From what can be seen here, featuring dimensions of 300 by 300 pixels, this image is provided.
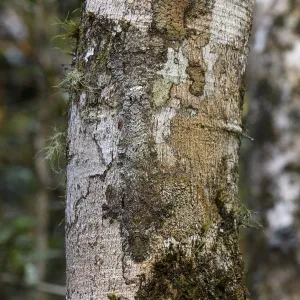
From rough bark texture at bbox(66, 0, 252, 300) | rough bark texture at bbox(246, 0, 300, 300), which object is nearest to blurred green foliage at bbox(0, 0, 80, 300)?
rough bark texture at bbox(246, 0, 300, 300)

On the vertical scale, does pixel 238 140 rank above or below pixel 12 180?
above

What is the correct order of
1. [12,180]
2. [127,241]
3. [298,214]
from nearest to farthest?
1. [127,241]
2. [298,214]
3. [12,180]

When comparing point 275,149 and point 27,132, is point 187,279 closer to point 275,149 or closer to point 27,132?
point 275,149

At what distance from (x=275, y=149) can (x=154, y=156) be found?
278 cm

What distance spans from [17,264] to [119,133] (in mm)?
2873

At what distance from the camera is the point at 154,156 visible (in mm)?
1408

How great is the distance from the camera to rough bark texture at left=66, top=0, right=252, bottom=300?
4.52 ft

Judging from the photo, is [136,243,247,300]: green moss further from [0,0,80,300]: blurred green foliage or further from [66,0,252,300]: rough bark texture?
[0,0,80,300]: blurred green foliage

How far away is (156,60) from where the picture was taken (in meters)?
1.43

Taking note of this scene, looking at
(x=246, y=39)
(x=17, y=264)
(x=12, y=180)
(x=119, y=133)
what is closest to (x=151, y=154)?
(x=119, y=133)

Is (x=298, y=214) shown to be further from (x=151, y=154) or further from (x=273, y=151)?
(x=151, y=154)

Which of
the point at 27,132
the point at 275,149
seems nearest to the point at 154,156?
the point at 275,149

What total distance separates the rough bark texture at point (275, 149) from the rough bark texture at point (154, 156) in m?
2.48

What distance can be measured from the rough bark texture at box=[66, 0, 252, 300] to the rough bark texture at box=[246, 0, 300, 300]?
8.15ft
